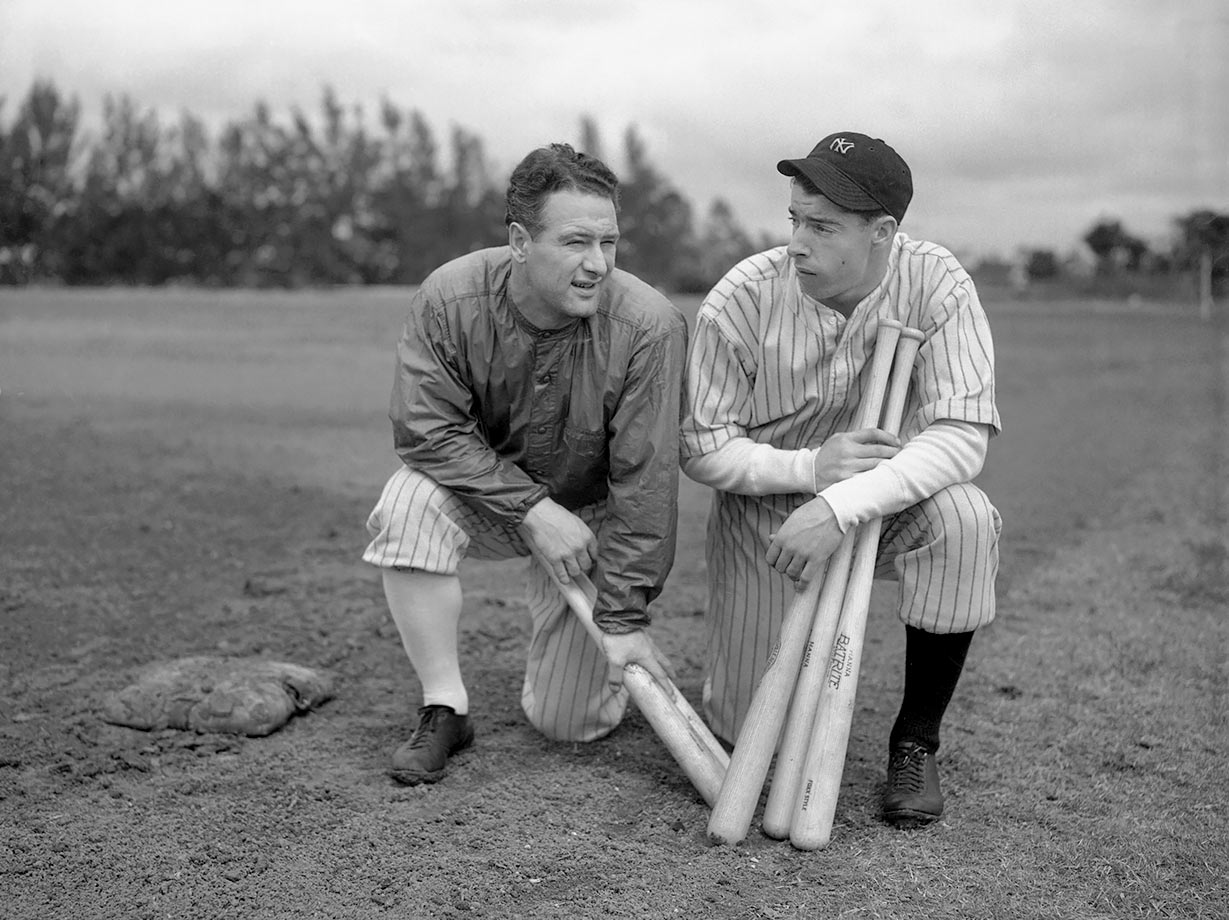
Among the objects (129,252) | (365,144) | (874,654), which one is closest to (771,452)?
(874,654)

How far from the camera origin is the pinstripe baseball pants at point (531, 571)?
3.62 m

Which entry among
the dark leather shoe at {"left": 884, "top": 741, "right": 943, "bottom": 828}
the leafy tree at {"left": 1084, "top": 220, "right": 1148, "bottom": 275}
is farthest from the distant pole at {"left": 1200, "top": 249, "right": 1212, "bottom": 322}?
the dark leather shoe at {"left": 884, "top": 741, "right": 943, "bottom": 828}

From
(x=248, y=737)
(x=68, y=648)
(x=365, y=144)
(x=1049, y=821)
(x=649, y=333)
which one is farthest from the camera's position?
(x=365, y=144)

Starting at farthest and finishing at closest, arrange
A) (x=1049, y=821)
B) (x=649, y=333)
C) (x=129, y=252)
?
(x=129, y=252), (x=649, y=333), (x=1049, y=821)

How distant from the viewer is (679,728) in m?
3.51

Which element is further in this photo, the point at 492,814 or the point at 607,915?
the point at 492,814

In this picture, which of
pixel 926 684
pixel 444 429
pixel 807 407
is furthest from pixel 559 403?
pixel 926 684

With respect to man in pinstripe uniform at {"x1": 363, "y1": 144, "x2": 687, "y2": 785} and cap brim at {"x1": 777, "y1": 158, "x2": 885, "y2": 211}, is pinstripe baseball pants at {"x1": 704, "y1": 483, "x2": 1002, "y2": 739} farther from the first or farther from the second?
cap brim at {"x1": 777, "y1": 158, "x2": 885, "y2": 211}

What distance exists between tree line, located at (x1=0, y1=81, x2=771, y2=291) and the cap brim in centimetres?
3061

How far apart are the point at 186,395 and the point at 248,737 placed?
10.6 meters

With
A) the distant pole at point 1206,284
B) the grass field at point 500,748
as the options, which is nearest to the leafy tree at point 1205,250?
the distant pole at point 1206,284

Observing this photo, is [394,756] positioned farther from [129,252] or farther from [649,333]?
[129,252]

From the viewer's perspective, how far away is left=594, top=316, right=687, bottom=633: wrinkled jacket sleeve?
3549 millimetres

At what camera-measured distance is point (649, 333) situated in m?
3.60
